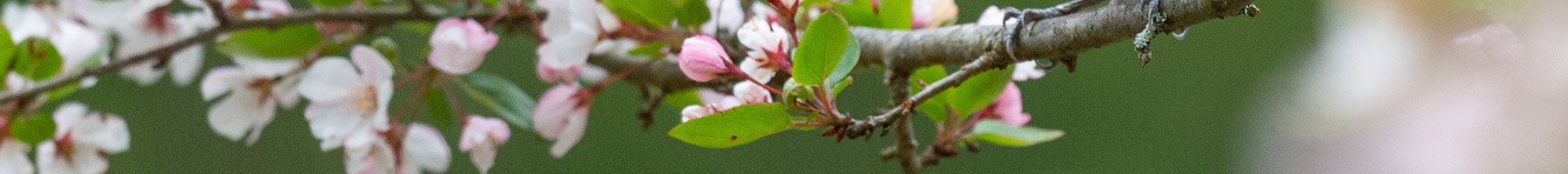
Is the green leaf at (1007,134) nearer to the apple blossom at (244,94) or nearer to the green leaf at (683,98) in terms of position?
the green leaf at (683,98)

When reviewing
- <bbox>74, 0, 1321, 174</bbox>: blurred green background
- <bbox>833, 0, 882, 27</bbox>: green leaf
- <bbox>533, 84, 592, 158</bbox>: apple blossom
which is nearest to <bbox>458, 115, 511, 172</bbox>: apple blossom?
<bbox>533, 84, 592, 158</bbox>: apple blossom

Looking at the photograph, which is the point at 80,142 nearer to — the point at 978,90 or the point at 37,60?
the point at 37,60

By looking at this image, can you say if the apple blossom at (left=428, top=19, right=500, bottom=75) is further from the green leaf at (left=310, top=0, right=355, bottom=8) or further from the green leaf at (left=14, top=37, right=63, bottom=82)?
the green leaf at (left=14, top=37, right=63, bottom=82)

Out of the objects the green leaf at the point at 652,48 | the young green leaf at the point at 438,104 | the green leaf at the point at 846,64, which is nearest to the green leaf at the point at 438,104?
the young green leaf at the point at 438,104

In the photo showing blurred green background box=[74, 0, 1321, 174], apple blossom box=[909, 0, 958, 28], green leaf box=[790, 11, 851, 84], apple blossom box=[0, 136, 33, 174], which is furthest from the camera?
blurred green background box=[74, 0, 1321, 174]

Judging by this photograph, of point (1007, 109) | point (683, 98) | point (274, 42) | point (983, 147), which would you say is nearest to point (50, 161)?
point (274, 42)
